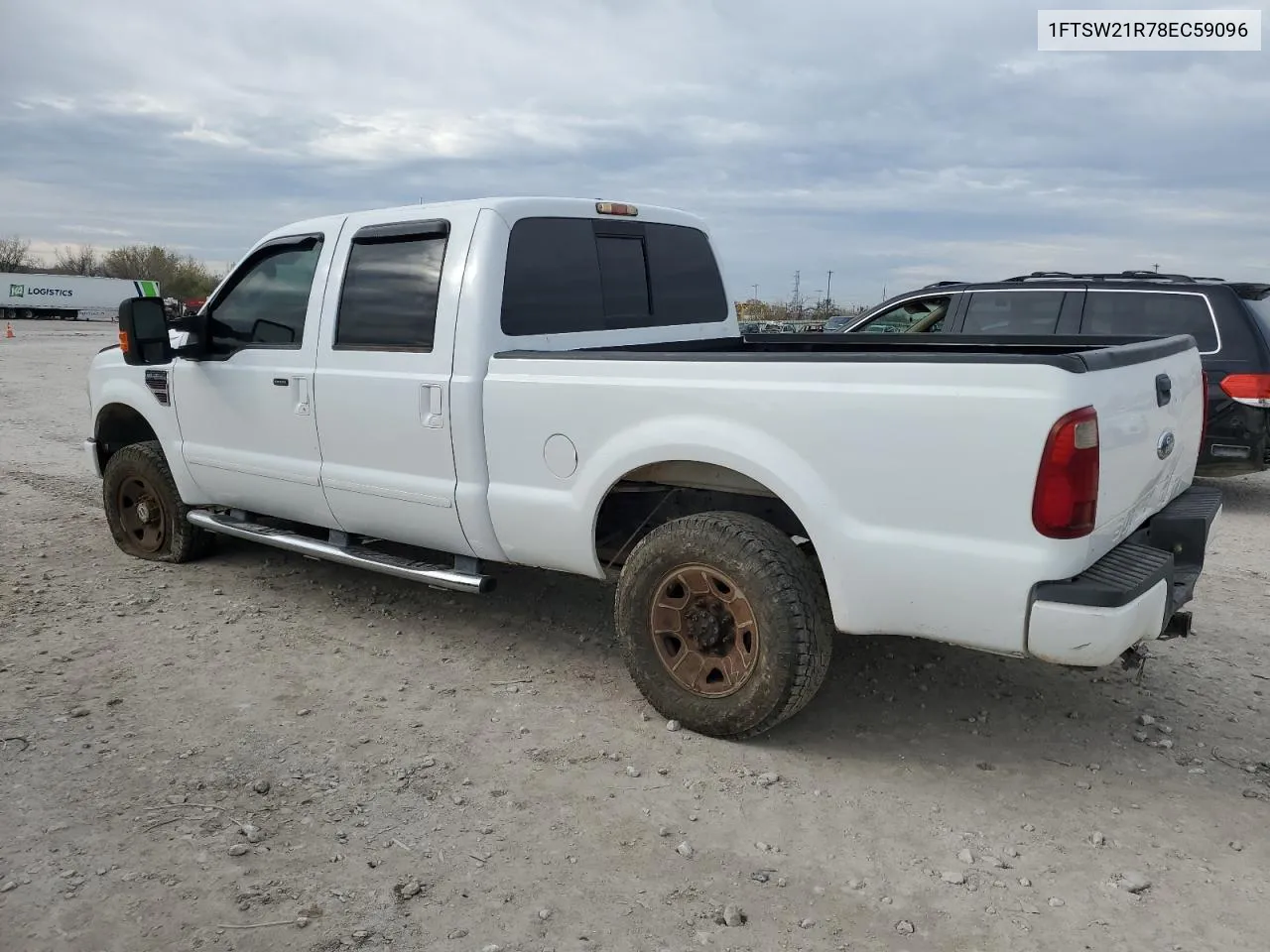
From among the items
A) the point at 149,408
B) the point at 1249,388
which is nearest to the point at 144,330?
the point at 149,408

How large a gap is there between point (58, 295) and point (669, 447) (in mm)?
62873

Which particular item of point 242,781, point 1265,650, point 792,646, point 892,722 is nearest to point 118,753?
point 242,781

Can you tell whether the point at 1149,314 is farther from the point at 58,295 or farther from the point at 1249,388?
the point at 58,295

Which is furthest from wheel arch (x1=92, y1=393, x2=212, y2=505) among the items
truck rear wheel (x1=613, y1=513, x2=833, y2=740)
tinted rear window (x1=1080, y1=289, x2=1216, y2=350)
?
tinted rear window (x1=1080, y1=289, x2=1216, y2=350)

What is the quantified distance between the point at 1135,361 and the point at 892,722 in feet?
5.38

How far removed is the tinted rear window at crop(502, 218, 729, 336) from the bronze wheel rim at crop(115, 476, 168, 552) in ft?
10.0

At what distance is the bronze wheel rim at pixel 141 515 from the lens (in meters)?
6.10

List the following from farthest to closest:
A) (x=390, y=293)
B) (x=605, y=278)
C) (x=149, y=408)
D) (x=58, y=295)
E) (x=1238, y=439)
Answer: (x=58, y=295)
(x=1238, y=439)
(x=149, y=408)
(x=605, y=278)
(x=390, y=293)

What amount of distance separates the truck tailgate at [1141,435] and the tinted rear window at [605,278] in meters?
2.33

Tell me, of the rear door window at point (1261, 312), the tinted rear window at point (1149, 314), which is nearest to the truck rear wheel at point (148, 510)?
the tinted rear window at point (1149, 314)

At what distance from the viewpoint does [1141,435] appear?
3352 millimetres

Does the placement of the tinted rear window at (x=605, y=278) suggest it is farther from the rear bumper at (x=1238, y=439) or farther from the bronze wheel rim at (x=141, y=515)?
the rear bumper at (x=1238, y=439)

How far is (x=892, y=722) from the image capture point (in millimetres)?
3984

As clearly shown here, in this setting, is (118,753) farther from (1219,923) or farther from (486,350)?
(1219,923)
